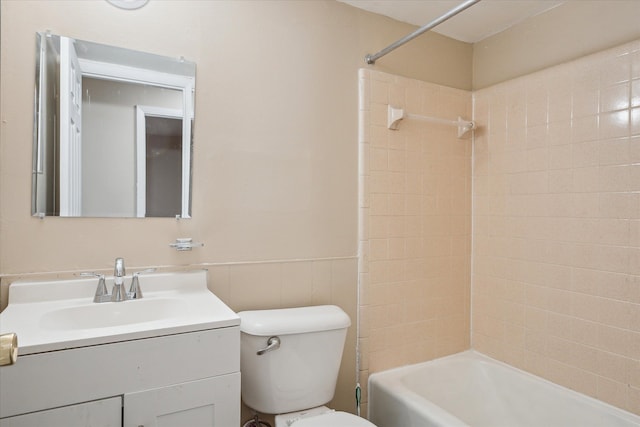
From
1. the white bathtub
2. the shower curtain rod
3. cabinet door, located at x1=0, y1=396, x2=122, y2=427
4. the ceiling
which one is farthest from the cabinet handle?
the ceiling

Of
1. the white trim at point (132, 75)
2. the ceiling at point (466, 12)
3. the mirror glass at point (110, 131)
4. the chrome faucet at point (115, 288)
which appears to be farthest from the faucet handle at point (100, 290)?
the ceiling at point (466, 12)

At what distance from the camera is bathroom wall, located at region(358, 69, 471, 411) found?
6.58 ft

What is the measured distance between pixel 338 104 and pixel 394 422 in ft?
4.94

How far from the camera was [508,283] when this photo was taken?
215cm

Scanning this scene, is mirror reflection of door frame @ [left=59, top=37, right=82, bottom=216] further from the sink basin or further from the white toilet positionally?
the white toilet

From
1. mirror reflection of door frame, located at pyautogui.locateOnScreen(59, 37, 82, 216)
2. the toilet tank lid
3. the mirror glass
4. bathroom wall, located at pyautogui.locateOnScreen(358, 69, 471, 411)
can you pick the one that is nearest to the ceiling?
bathroom wall, located at pyautogui.locateOnScreen(358, 69, 471, 411)

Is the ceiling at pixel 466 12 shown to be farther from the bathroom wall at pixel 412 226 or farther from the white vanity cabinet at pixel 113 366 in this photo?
the white vanity cabinet at pixel 113 366

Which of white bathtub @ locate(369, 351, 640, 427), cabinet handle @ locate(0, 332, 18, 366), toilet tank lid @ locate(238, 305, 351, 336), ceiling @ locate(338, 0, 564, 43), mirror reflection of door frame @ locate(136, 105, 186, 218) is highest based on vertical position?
ceiling @ locate(338, 0, 564, 43)

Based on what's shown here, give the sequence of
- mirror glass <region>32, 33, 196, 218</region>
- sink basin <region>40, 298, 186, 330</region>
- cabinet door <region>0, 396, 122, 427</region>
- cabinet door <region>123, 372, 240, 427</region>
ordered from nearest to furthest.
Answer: cabinet door <region>0, 396, 122, 427</region> → cabinet door <region>123, 372, 240, 427</region> → sink basin <region>40, 298, 186, 330</region> → mirror glass <region>32, 33, 196, 218</region>

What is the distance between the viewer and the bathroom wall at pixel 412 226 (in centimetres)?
201

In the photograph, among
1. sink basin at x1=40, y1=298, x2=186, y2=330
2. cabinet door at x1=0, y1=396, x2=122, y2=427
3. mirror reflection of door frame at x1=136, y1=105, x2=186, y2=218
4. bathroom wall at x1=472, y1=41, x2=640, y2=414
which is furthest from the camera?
bathroom wall at x1=472, y1=41, x2=640, y2=414

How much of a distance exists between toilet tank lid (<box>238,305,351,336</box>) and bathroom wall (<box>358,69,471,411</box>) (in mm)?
370

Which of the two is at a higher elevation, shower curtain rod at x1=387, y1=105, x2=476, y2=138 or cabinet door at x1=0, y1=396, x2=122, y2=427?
shower curtain rod at x1=387, y1=105, x2=476, y2=138

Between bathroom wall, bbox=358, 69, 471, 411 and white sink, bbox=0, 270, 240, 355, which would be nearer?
white sink, bbox=0, 270, 240, 355
